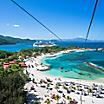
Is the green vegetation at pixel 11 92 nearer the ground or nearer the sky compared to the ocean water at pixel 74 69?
nearer the sky

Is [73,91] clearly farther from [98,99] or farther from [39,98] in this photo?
[39,98]

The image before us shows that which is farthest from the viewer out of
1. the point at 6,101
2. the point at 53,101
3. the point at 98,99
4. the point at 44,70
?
the point at 44,70

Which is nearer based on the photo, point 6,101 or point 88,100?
point 6,101

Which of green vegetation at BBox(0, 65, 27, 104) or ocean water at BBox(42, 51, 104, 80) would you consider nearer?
green vegetation at BBox(0, 65, 27, 104)

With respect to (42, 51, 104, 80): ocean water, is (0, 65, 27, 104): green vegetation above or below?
above

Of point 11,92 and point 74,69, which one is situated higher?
point 11,92

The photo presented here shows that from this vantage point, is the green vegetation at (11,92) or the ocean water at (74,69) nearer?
the green vegetation at (11,92)

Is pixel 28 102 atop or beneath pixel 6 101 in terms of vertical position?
beneath

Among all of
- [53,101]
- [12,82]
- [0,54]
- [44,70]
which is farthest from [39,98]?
[0,54]

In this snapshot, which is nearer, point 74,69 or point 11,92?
point 11,92

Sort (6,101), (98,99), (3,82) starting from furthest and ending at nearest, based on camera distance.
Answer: (98,99)
(3,82)
(6,101)

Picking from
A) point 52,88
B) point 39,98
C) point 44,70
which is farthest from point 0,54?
point 39,98
